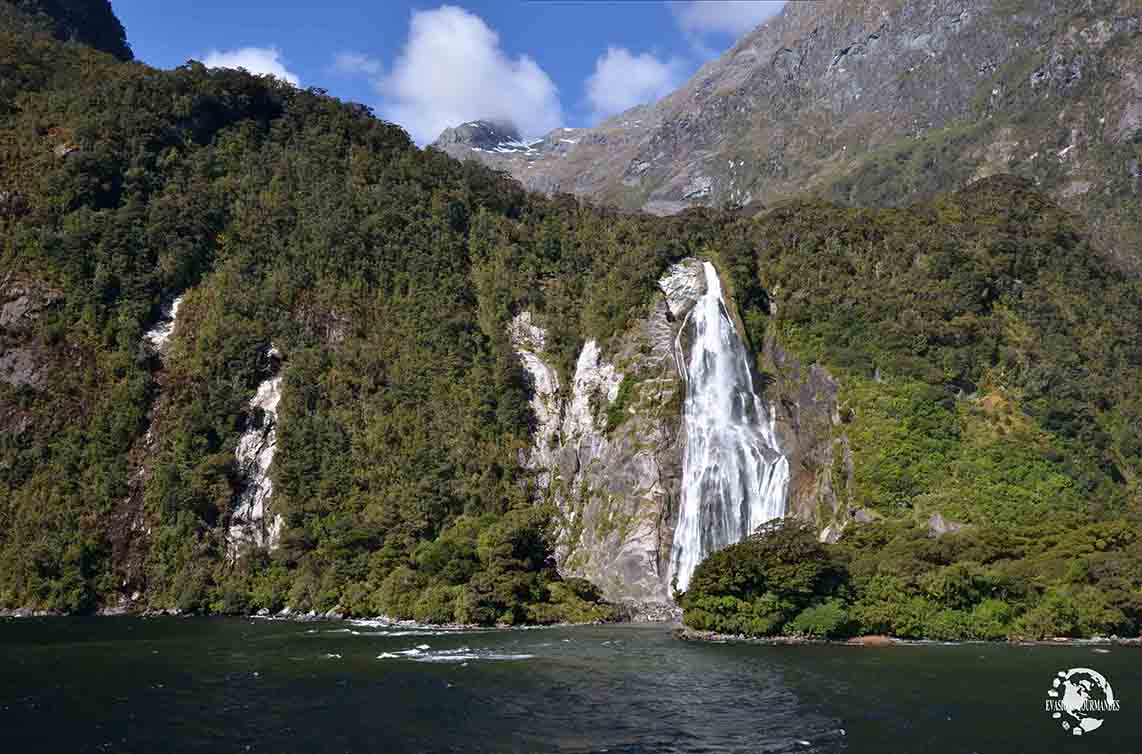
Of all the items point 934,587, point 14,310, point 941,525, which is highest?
point 14,310

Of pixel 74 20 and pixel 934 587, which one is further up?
pixel 74 20

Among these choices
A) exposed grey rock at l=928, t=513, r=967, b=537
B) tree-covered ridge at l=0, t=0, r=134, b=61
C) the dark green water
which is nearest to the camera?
the dark green water

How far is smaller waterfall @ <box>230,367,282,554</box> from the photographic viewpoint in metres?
86.6

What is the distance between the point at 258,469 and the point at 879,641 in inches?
2399

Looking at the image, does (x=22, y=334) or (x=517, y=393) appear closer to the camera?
(x=517, y=393)

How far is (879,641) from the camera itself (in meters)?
52.6

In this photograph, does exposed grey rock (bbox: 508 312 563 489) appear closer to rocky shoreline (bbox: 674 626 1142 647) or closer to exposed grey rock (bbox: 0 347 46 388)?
rocky shoreline (bbox: 674 626 1142 647)

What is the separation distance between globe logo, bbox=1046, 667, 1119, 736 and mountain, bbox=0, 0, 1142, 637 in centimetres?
1292

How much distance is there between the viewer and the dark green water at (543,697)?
30.3 meters

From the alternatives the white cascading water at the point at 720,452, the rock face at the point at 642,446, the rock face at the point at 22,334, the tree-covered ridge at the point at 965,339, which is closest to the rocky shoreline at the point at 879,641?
the tree-covered ridge at the point at 965,339

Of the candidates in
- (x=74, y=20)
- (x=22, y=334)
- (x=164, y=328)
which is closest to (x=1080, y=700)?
(x=164, y=328)

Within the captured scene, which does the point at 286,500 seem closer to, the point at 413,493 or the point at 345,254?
the point at 413,493

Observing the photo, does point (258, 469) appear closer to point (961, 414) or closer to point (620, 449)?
point (620, 449)

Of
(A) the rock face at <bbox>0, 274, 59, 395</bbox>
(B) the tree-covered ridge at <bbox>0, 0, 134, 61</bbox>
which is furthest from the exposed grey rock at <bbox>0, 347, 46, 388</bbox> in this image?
(B) the tree-covered ridge at <bbox>0, 0, 134, 61</bbox>
